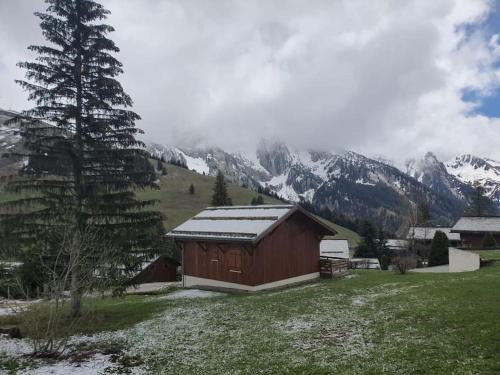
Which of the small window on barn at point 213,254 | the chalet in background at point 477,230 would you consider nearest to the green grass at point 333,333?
the small window on barn at point 213,254

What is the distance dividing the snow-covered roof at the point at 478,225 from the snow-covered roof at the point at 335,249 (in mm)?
25733

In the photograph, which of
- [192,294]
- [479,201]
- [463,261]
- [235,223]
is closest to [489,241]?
[463,261]

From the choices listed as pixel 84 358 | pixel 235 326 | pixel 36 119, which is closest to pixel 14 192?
pixel 36 119

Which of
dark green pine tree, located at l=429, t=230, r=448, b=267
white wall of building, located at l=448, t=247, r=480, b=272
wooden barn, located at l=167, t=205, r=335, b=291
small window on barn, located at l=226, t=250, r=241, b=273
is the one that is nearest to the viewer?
wooden barn, located at l=167, t=205, r=335, b=291

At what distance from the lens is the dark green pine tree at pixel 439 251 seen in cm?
4862

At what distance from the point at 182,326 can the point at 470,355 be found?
42.9ft

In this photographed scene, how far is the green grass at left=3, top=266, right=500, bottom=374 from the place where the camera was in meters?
12.9

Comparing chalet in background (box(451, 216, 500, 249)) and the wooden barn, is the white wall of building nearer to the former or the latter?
the wooden barn

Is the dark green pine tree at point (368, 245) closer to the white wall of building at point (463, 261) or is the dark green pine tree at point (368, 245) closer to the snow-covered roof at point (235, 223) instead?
the white wall of building at point (463, 261)

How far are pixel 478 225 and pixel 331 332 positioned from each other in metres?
49.1

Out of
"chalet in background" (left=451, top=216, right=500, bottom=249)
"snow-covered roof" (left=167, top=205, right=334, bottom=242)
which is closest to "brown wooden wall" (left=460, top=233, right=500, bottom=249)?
"chalet in background" (left=451, top=216, right=500, bottom=249)

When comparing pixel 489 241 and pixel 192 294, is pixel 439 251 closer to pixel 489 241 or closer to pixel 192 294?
pixel 489 241

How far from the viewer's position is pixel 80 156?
22.4m

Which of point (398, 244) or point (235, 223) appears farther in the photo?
point (398, 244)
